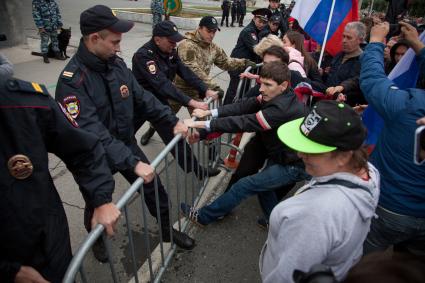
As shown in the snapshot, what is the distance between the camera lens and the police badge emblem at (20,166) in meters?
1.41

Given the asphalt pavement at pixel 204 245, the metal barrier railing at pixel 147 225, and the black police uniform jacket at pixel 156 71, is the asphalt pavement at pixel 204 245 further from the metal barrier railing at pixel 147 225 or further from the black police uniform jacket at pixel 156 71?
the black police uniform jacket at pixel 156 71

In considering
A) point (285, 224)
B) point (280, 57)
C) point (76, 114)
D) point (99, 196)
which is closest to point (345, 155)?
point (285, 224)

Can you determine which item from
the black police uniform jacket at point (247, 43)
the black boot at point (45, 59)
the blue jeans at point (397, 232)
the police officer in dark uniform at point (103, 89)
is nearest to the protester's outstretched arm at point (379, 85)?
the blue jeans at point (397, 232)

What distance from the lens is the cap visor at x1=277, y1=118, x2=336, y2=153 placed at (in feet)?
4.83

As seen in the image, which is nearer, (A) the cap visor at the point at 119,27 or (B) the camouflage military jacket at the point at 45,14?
(A) the cap visor at the point at 119,27

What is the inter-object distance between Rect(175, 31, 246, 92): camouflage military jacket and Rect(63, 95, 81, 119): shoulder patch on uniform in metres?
2.18

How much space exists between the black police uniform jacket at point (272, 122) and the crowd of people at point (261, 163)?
0.01 metres

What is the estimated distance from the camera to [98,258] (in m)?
2.91

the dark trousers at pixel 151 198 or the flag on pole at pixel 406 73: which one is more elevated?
the flag on pole at pixel 406 73

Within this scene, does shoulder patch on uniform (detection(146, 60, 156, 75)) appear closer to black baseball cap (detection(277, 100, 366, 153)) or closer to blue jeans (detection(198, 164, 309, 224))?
blue jeans (detection(198, 164, 309, 224))

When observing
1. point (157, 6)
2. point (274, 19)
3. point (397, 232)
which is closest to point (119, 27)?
point (397, 232)

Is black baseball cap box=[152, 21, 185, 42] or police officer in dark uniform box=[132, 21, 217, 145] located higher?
black baseball cap box=[152, 21, 185, 42]

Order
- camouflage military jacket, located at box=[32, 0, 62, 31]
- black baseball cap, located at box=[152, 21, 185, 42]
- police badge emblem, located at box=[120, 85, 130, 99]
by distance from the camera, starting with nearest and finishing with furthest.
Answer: police badge emblem, located at box=[120, 85, 130, 99] → black baseball cap, located at box=[152, 21, 185, 42] → camouflage military jacket, located at box=[32, 0, 62, 31]

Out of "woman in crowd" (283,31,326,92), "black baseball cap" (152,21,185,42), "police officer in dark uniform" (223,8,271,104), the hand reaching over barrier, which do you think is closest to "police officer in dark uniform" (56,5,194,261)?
the hand reaching over barrier
